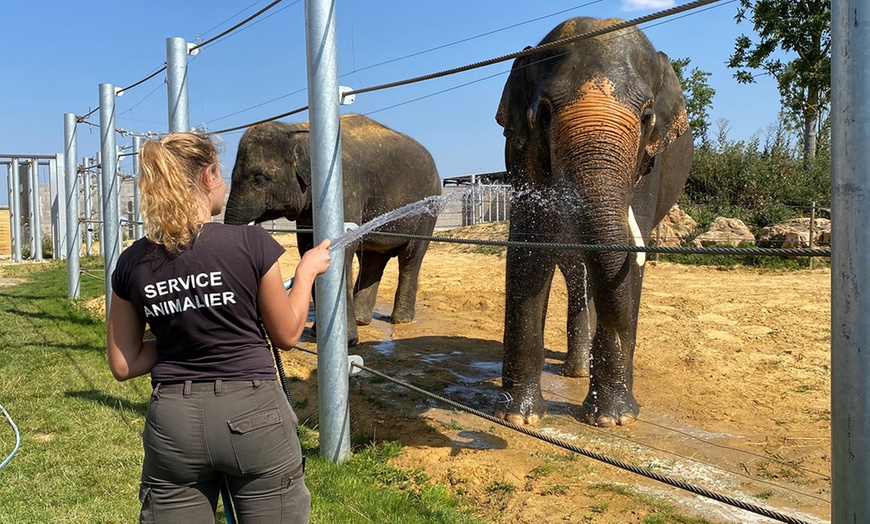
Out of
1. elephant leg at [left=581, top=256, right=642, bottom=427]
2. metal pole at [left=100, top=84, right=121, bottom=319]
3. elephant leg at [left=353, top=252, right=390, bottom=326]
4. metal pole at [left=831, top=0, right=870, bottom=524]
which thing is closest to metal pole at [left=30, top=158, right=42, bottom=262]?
metal pole at [left=100, top=84, right=121, bottom=319]

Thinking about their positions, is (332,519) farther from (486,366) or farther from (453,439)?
(486,366)

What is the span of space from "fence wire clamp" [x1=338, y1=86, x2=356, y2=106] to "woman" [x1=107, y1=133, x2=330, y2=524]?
1912 millimetres

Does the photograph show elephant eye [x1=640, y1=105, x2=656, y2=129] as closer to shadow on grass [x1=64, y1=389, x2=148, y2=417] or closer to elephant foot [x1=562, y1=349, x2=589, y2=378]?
elephant foot [x1=562, y1=349, x2=589, y2=378]

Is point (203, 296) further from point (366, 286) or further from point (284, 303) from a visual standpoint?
point (366, 286)

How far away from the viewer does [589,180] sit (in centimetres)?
378

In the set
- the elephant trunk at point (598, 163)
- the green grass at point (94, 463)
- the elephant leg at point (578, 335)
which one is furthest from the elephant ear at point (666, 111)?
the green grass at point (94, 463)

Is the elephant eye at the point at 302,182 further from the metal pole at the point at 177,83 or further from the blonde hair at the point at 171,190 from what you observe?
the blonde hair at the point at 171,190

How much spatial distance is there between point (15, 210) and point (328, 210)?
61.0 ft

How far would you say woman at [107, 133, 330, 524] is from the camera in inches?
77.8

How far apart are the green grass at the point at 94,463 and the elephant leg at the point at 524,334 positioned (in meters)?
0.94

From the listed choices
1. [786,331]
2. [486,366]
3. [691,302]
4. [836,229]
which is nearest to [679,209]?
[691,302]

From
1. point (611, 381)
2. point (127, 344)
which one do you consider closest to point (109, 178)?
point (611, 381)

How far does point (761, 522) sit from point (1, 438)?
4.15 m

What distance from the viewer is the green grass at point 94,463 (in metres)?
3.45
